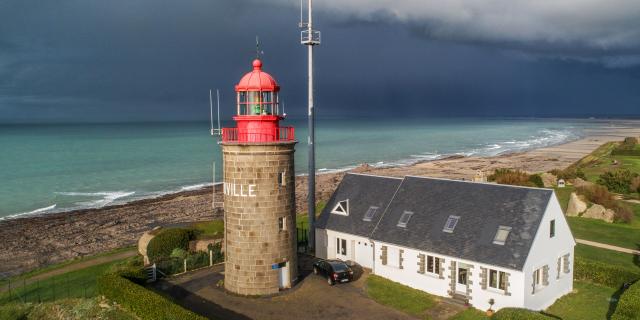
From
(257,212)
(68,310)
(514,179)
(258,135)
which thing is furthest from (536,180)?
(68,310)

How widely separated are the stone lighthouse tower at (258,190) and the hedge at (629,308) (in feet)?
52.2

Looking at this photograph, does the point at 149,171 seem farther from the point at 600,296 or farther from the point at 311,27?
the point at 600,296

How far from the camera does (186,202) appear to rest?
2314 inches

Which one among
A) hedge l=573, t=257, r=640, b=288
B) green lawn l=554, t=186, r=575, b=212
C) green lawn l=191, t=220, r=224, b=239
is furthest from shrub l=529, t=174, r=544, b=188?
green lawn l=191, t=220, r=224, b=239

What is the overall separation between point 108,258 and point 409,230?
23557 mm

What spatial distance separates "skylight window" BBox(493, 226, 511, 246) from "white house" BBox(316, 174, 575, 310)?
5 centimetres

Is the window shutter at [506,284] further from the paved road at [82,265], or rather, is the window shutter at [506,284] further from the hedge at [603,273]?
the paved road at [82,265]

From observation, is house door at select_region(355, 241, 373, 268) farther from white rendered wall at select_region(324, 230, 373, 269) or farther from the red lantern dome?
the red lantern dome

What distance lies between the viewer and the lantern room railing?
930 inches

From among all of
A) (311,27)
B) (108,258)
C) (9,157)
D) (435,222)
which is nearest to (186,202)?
(108,258)

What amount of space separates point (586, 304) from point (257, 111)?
1988cm


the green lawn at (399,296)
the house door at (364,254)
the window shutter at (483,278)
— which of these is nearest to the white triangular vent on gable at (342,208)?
the house door at (364,254)

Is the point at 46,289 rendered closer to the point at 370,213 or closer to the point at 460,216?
the point at 370,213

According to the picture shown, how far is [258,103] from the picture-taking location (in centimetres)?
2330
